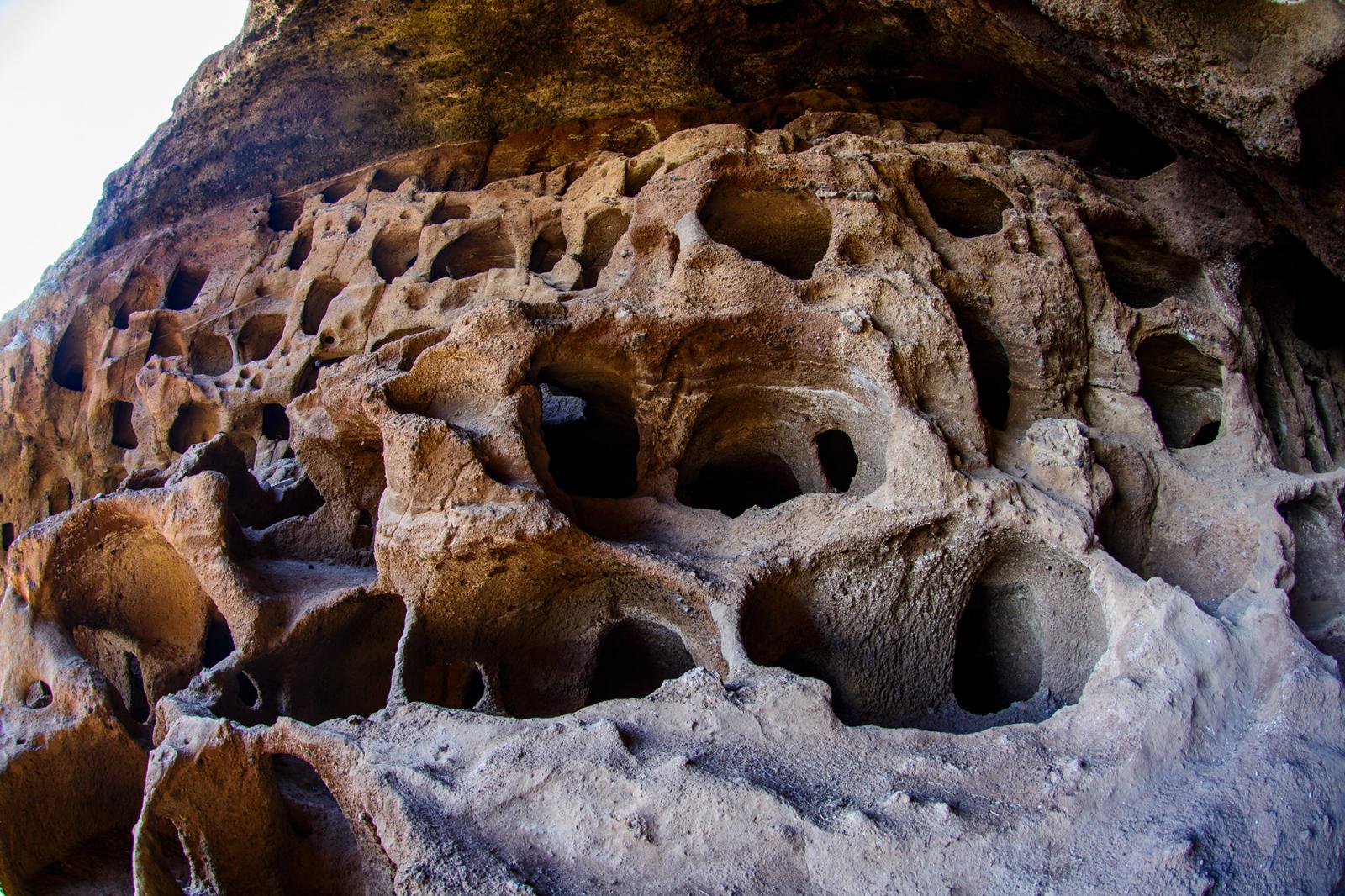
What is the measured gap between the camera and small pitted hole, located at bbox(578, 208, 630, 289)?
5305 mm

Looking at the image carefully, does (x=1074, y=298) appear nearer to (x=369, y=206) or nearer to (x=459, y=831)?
(x=459, y=831)

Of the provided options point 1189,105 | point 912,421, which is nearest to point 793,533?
point 912,421

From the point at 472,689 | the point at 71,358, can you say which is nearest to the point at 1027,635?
the point at 472,689

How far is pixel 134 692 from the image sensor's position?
4180 millimetres

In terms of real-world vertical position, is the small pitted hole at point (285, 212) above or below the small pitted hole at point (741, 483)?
above

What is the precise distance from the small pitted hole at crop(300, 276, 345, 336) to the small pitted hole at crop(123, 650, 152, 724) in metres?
2.38

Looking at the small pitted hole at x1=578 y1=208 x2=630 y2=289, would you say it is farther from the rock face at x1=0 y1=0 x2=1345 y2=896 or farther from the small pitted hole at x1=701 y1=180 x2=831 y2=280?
the small pitted hole at x1=701 y1=180 x2=831 y2=280

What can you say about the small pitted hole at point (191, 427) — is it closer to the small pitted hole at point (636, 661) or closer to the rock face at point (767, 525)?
the rock face at point (767, 525)

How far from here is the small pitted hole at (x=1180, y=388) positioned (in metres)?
4.13

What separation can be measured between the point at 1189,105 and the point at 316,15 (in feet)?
15.2

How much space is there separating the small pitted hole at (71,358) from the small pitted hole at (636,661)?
4.96m

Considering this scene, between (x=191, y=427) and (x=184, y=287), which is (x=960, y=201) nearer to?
(x=191, y=427)

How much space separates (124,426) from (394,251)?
2350 millimetres

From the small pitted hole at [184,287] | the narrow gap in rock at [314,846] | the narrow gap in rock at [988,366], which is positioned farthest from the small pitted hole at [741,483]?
the small pitted hole at [184,287]
